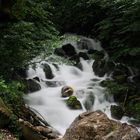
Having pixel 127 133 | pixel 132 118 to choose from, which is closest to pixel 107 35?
pixel 132 118

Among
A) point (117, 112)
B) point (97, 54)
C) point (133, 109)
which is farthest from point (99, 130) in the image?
point (97, 54)

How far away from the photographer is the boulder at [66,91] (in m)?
15.3

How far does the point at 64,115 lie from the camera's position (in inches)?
551

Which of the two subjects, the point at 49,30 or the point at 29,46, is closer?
the point at 29,46

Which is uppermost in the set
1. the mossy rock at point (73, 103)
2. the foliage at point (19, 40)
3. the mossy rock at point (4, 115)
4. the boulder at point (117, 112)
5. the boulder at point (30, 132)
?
the foliage at point (19, 40)

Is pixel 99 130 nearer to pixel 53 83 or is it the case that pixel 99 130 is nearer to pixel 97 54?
pixel 53 83

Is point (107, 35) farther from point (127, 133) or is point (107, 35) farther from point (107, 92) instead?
point (127, 133)

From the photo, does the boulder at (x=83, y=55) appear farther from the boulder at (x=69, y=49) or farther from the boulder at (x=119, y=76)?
the boulder at (x=119, y=76)

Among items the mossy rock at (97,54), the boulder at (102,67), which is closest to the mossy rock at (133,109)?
the boulder at (102,67)

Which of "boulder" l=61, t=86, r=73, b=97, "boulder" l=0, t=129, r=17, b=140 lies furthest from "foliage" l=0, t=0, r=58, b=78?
"boulder" l=61, t=86, r=73, b=97

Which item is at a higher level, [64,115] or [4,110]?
[4,110]

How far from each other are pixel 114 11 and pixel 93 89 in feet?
15.4

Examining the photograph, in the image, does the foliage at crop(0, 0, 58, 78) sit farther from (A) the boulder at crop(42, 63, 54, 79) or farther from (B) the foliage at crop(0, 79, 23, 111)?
(A) the boulder at crop(42, 63, 54, 79)

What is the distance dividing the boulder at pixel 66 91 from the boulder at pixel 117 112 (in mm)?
1960
